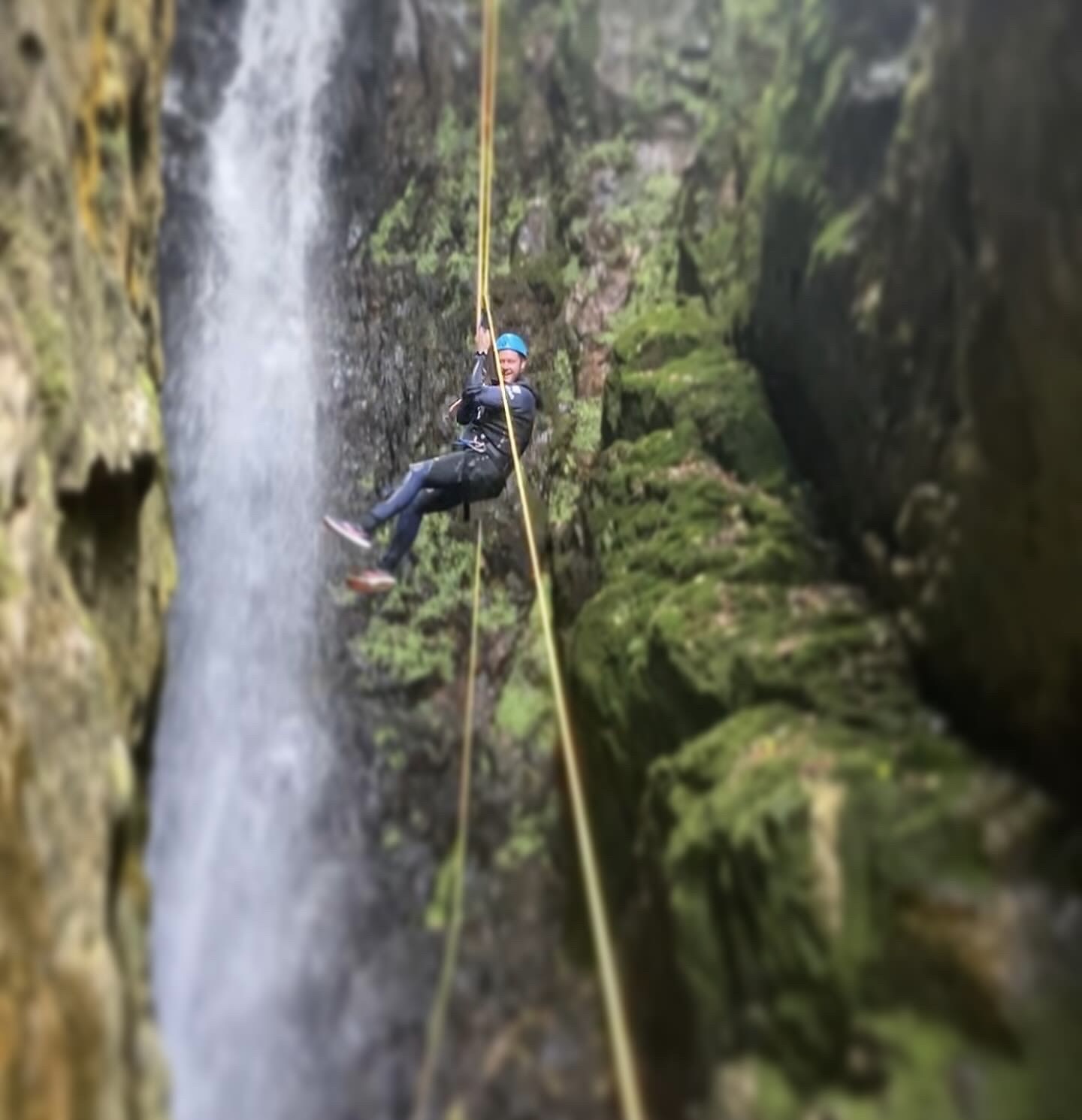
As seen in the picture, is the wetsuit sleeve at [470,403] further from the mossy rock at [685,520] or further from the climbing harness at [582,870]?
the mossy rock at [685,520]

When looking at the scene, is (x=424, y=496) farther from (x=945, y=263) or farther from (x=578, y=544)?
(x=945, y=263)

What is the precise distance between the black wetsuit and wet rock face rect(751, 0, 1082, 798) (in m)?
1.97

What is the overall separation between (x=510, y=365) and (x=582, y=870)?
12.5ft

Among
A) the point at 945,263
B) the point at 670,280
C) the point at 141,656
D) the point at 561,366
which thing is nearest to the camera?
the point at 945,263

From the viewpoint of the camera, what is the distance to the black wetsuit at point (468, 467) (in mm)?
7254

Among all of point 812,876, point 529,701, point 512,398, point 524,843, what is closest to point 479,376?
point 512,398

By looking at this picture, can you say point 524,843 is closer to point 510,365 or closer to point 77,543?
point 77,543

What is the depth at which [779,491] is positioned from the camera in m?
6.40

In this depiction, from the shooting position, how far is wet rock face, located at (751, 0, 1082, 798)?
4305 mm

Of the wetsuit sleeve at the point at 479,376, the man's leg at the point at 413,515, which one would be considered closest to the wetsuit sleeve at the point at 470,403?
the wetsuit sleeve at the point at 479,376

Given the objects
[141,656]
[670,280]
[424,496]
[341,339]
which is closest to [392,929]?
[141,656]

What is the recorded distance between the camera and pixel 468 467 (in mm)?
7516

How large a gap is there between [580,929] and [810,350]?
355 centimetres

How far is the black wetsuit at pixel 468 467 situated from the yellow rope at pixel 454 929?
41.7 inches
